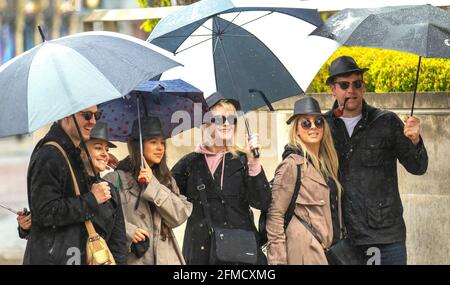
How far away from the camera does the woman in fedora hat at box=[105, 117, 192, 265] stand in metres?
7.12

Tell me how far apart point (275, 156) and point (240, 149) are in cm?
266

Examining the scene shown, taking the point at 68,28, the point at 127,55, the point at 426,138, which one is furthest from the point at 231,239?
the point at 68,28

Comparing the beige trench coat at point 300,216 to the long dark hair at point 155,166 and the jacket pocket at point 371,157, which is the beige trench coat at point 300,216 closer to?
the jacket pocket at point 371,157

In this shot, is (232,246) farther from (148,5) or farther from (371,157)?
(148,5)

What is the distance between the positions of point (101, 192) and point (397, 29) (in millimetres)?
2346

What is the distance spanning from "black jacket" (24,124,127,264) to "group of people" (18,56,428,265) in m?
0.04

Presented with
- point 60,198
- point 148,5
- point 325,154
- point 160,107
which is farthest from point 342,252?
point 148,5

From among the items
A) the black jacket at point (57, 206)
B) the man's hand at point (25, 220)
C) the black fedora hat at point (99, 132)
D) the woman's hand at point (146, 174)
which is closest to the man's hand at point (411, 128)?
the woman's hand at point (146, 174)

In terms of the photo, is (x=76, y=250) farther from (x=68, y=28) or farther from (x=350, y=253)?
(x=68, y=28)

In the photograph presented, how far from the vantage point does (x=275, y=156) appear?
408 inches

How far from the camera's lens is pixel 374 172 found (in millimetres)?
7699

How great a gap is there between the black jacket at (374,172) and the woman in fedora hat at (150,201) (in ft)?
4.06

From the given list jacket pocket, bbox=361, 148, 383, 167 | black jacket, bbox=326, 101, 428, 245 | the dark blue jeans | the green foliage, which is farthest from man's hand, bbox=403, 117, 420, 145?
the green foliage
